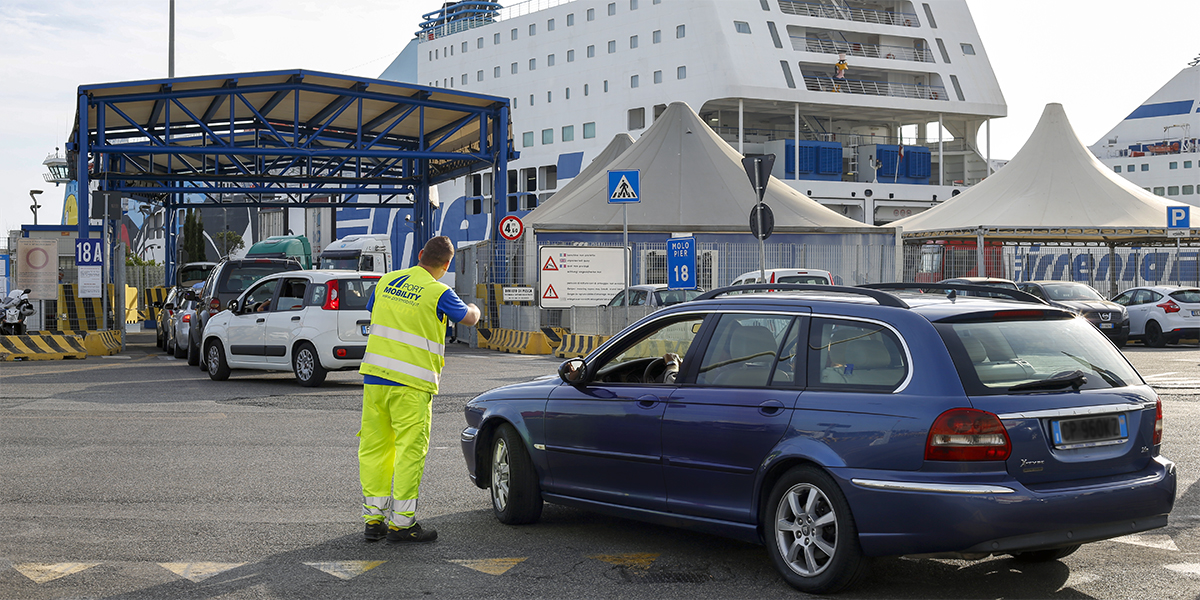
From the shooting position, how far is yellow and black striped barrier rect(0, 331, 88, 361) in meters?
22.5

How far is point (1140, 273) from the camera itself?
32156mm

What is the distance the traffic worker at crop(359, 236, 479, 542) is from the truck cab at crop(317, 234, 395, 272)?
37.7m

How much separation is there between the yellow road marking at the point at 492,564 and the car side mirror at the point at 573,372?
105 centimetres

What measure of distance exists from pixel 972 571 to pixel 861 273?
25.5 metres

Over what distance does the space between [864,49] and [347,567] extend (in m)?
67.0

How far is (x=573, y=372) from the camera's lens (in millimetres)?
6590

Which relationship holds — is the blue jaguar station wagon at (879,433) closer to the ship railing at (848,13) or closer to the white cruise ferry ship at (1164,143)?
the ship railing at (848,13)

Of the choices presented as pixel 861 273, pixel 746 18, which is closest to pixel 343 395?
pixel 861 273

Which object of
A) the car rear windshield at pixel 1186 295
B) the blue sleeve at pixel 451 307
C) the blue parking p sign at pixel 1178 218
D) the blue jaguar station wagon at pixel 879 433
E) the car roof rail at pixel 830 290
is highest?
the blue parking p sign at pixel 1178 218

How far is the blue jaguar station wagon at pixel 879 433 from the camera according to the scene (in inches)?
193

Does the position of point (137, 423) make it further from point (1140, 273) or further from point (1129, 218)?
point (1129, 218)

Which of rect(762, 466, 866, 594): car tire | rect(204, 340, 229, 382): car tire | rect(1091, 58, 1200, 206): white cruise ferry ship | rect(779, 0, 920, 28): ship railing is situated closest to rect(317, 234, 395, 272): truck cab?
rect(204, 340, 229, 382): car tire

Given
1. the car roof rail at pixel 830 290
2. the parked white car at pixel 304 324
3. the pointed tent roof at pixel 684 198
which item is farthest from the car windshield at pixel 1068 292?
the car roof rail at pixel 830 290

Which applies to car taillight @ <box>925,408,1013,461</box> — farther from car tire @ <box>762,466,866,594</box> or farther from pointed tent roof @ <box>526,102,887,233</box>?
pointed tent roof @ <box>526,102,887,233</box>
